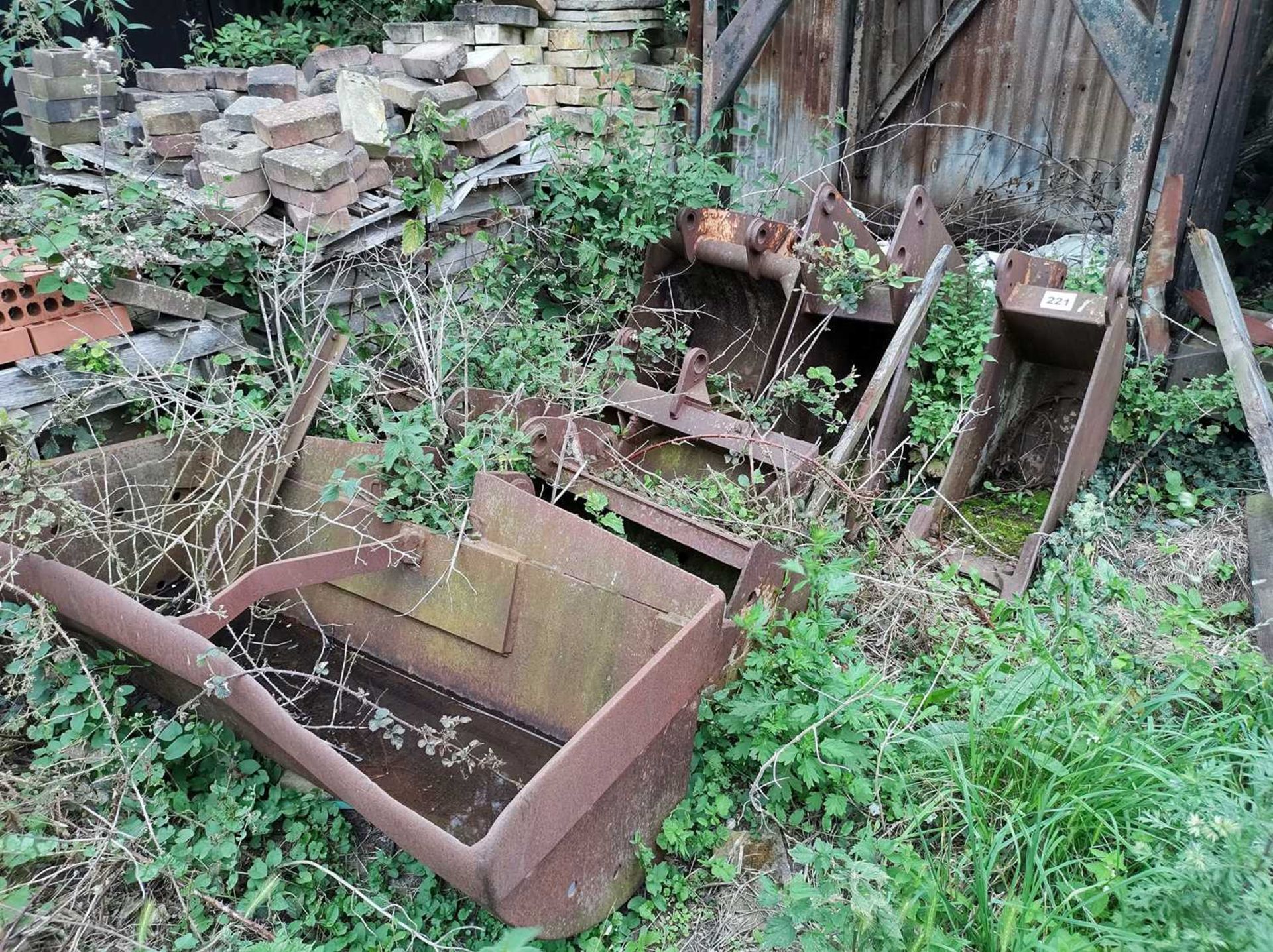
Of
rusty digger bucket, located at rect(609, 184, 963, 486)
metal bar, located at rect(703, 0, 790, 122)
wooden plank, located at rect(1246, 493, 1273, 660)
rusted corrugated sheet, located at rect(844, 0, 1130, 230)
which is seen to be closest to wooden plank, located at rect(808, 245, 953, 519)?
rusty digger bucket, located at rect(609, 184, 963, 486)

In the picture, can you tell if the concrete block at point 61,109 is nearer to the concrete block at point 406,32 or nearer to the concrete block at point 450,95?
the concrete block at point 450,95

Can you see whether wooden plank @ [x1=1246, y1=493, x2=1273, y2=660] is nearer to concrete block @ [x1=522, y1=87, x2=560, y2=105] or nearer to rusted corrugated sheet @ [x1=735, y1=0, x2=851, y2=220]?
rusted corrugated sheet @ [x1=735, y1=0, x2=851, y2=220]

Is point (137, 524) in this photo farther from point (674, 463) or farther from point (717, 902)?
point (717, 902)

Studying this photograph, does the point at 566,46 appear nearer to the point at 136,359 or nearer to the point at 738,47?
the point at 738,47

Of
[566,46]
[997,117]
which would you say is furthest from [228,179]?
[997,117]

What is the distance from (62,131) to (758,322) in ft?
11.2

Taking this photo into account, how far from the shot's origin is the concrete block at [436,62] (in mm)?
4586

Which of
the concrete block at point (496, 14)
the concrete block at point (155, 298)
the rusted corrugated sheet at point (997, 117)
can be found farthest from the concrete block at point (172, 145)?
the rusted corrugated sheet at point (997, 117)

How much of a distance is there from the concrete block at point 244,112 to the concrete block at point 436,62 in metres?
0.79

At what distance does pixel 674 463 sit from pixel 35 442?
7.87 ft

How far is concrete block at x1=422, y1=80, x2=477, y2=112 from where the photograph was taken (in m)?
4.52

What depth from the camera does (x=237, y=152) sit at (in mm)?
3840

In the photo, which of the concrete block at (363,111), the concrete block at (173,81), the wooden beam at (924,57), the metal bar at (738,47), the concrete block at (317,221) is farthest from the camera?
the wooden beam at (924,57)

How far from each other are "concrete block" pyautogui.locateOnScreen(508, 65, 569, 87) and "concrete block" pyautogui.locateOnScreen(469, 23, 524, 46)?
6.6 inches
